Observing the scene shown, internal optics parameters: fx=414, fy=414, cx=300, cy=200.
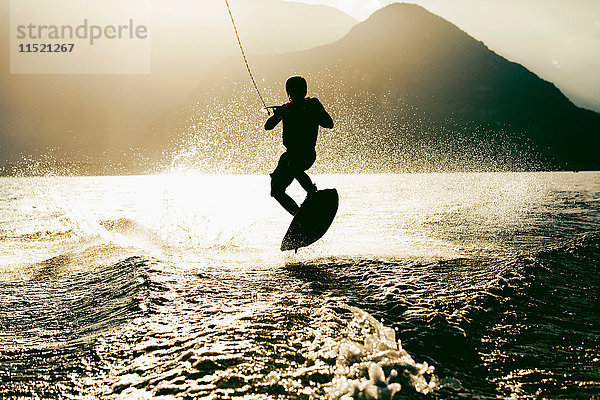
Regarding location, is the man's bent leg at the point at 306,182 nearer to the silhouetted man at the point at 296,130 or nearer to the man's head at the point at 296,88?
the silhouetted man at the point at 296,130

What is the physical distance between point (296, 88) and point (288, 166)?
1349mm

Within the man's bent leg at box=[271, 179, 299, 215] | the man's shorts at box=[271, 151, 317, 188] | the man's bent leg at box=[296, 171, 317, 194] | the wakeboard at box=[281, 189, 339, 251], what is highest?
the man's shorts at box=[271, 151, 317, 188]

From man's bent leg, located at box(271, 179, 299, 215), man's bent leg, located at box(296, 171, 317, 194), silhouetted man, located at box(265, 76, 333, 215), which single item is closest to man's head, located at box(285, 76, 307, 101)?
silhouetted man, located at box(265, 76, 333, 215)

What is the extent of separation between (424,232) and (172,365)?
8.30 meters

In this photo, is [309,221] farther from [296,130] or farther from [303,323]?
[303,323]

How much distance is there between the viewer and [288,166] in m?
7.37

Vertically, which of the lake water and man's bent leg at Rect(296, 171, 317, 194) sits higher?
man's bent leg at Rect(296, 171, 317, 194)

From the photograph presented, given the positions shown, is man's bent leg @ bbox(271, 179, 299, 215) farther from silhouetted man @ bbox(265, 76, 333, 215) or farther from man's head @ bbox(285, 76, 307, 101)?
man's head @ bbox(285, 76, 307, 101)

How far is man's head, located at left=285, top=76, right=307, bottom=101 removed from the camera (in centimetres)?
706

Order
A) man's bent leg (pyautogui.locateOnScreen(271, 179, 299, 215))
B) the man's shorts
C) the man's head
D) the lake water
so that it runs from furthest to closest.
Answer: man's bent leg (pyautogui.locateOnScreen(271, 179, 299, 215))
the man's shorts
the man's head
the lake water

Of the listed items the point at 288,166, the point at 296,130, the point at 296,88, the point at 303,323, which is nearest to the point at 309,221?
the point at 288,166

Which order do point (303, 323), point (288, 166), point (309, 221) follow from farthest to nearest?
point (309, 221) → point (288, 166) → point (303, 323)

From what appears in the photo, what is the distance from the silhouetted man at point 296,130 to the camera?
7105mm

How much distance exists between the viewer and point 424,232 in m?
10.0
